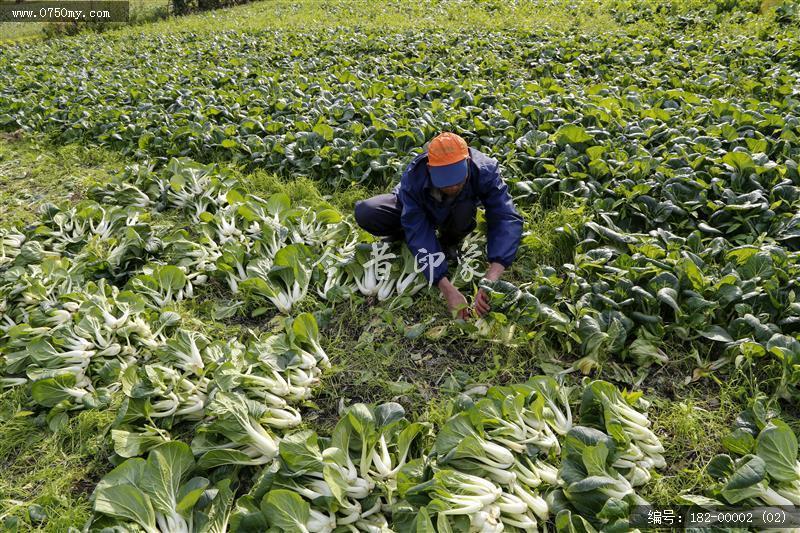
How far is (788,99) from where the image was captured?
595 centimetres

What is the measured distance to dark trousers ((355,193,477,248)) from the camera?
450 centimetres

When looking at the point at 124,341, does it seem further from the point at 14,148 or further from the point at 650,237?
the point at 14,148

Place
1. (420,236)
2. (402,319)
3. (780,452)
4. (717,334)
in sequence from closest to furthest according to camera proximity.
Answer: (780,452)
(717,334)
(420,236)
(402,319)

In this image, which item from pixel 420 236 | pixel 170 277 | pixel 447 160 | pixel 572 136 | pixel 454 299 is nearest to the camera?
pixel 447 160

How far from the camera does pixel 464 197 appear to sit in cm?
421

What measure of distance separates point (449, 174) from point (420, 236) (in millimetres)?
600

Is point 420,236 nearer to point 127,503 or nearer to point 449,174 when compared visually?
point 449,174

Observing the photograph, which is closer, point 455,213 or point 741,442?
point 741,442

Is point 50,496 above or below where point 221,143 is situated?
below

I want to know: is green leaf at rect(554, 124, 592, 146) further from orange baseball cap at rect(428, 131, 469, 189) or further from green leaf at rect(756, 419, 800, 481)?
green leaf at rect(756, 419, 800, 481)

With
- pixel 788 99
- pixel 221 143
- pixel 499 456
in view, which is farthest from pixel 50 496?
pixel 788 99

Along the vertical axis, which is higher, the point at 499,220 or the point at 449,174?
the point at 449,174

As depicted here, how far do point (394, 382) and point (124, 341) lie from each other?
215 centimetres

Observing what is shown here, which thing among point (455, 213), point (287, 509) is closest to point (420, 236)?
point (455, 213)
